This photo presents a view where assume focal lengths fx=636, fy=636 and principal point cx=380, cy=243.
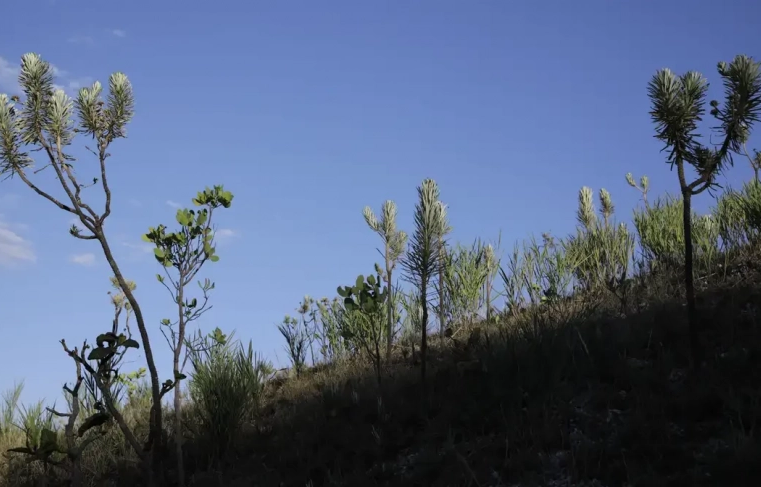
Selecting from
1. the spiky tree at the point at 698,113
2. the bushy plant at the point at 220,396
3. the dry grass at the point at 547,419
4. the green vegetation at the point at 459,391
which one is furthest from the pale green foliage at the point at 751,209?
the bushy plant at the point at 220,396

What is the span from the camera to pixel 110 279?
25.5 ft

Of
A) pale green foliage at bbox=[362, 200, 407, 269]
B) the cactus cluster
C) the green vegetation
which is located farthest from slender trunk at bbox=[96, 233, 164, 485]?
pale green foliage at bbox=[362, 200, 407, 269]

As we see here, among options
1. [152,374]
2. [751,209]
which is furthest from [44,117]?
[751,209]

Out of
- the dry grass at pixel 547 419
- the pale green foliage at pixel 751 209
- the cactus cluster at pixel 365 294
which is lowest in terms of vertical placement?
the dry grass at pixel 547 419

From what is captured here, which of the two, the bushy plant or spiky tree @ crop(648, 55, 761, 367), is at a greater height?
spiky tree @ crop(648, 55, 761, 367)

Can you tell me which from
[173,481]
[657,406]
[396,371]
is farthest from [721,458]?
[173,481]

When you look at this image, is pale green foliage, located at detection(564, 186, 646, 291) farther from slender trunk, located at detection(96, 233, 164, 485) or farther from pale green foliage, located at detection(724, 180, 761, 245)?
slender trunk, located at detection(96, 233, 164, 485)

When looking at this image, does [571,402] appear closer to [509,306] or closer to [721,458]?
[721,458]

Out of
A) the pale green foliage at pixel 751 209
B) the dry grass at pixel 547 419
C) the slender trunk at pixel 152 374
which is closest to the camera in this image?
the dry grass at pixel 547 419

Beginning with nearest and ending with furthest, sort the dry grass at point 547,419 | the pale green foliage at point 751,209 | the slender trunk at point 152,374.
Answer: the dry grass at point 547,419
the slender trunk at point 152,374
the pale green foliage at point 751,209

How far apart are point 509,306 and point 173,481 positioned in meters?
5.15

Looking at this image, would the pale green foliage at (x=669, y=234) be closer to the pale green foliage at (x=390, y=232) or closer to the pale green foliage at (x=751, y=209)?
the pale green foliage at (x=751, y=209)

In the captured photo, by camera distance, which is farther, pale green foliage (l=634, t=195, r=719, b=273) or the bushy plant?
pale green foliage (l=634, t=195, r=719, b=273)

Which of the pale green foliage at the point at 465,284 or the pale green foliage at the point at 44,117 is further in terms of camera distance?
the pale green foliage at the point at 465,284
